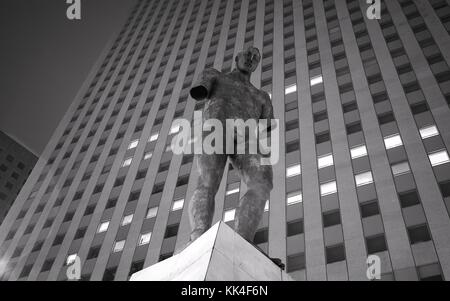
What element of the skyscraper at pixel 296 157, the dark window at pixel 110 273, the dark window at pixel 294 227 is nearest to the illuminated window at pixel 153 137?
the skyscraper at pixel 296 157

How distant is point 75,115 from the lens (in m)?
57.9

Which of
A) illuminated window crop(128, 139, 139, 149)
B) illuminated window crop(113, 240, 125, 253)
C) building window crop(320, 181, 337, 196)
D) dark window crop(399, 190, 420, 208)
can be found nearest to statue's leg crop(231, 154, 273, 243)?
dark window crop(399, 190, 420, 208)

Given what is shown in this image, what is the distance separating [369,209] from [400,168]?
3907 mm

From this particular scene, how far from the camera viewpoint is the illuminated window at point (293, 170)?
30.5 metres

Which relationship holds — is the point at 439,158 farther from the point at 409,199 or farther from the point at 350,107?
the point at 350,107

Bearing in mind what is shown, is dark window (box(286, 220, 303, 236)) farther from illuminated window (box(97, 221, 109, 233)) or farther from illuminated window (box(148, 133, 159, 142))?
illuminated window (box(148, 133, 159, 142))

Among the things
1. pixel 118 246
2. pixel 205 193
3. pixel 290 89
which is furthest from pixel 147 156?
pixel 205 193

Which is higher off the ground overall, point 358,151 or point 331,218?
point 331,218

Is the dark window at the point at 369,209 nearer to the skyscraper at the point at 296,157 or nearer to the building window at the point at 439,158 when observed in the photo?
the skyscraper at the point at 296,157

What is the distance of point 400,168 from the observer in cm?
2691

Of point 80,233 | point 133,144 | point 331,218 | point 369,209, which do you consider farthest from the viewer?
point 133,144

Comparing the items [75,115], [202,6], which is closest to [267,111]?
[75,115]

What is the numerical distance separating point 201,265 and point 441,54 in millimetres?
38846
